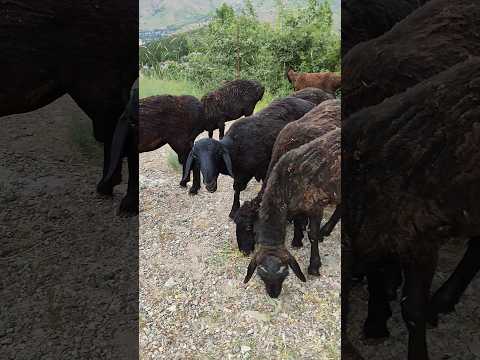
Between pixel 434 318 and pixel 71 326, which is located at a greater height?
pixel 434 318

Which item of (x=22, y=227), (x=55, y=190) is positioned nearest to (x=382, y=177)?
(x=22, y=227)

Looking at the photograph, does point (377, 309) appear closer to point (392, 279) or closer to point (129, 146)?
point (392, 279)

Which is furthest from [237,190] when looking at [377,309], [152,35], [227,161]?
[377,309]

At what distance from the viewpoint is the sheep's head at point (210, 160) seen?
2988mm

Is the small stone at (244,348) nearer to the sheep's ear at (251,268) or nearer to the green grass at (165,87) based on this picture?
the sheep's ear at (251,268)

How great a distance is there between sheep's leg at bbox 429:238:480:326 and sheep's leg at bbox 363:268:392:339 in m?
0.22

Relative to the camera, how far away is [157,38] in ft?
9.70

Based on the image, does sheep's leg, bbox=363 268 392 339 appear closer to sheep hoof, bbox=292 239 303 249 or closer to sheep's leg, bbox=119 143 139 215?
sheep hoof, bbox=292 239 303 249

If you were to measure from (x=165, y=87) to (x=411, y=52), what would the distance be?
7.75ft

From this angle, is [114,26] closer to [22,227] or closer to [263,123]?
[263,123]

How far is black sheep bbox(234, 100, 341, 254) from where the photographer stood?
8.93 ft

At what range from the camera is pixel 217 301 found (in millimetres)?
2369

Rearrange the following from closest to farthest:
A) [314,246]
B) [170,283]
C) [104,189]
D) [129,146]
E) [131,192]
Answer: [170,283] < [314,246] < [129,146] < [131,192] < [104,189]

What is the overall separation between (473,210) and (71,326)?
2146mm
